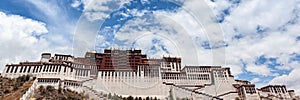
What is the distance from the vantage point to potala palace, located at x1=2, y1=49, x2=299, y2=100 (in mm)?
58406

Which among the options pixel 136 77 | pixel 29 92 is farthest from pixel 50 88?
pixel 136 77

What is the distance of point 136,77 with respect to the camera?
63906 mm

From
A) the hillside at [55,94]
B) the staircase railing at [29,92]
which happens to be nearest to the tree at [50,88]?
the hillside at [55,94]

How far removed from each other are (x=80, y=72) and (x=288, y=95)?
5342 centimetres

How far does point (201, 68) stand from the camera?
71000mm

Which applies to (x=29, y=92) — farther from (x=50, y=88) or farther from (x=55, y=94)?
(x=50, y=88)

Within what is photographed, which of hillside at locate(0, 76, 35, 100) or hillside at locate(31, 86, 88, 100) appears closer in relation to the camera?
hillside at locate(0, 76, 35, 100)

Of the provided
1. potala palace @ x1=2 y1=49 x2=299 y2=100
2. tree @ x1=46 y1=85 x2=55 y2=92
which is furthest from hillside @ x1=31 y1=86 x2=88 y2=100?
potala palace @ x1=2 y1=49 x2=299 y2=100

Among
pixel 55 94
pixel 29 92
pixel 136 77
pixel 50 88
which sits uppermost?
pixel 136 77

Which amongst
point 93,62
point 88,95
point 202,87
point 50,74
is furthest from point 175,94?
point 50,74

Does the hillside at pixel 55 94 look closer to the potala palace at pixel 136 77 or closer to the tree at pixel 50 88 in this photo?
the tree at pixel 50 88

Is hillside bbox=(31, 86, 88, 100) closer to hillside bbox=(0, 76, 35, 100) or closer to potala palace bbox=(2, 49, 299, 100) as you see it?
potala palace bbox=(2, 49, 299, 100)

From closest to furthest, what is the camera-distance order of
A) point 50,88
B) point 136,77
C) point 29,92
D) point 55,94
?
1. point 29,92
2. point 55,94
3. point 50,88
4. point 136,77

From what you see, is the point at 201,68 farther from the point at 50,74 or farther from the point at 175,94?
the point at 50,74
